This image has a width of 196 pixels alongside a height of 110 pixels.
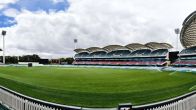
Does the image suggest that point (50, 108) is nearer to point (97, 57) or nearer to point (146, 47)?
point (146, 47)

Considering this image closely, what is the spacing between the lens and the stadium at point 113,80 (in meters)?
11.7

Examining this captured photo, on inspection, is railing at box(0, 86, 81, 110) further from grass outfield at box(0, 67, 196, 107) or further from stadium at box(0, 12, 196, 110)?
grass outfield at box(0, 67, 196, 107)

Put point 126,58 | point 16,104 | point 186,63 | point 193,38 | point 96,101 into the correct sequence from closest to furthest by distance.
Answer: point 16,104
point 96,101
point 186,63
point 126,58
point 193,38

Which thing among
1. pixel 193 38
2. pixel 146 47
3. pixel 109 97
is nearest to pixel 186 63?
pixel 146 47

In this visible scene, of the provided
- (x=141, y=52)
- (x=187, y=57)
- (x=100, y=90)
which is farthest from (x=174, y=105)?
(x=141, y=52)

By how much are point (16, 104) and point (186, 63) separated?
76880mm

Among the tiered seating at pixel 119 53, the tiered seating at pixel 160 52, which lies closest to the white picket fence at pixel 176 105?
the tiered seating at pixel 160 52

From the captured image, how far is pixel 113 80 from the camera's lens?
32.7 metres

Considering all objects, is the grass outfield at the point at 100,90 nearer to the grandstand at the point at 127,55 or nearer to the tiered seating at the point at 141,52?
the grandstand at the point at 127,55

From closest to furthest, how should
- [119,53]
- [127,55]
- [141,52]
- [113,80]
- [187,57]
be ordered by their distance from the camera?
[113,80], [187,57], [141,52], [127,55], [119,53]

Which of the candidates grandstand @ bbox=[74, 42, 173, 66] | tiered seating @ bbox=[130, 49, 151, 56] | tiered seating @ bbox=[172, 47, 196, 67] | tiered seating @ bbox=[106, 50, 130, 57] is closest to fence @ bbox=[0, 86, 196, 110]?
tiered seating @ bbox=[172, 47, 196, 67]

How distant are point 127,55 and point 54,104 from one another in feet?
349

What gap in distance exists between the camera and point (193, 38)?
120750 millimetres

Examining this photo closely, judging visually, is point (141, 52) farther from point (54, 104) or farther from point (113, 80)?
point (54, 104)
